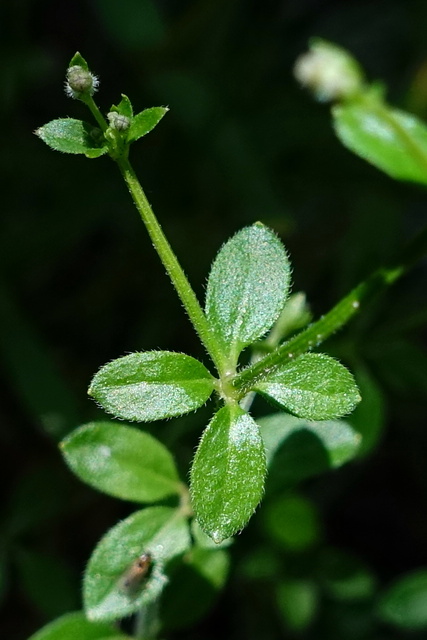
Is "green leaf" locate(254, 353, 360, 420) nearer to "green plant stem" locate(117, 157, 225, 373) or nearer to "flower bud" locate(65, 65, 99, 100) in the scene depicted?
"green plant stem" locate(117, 157, 225, 373)

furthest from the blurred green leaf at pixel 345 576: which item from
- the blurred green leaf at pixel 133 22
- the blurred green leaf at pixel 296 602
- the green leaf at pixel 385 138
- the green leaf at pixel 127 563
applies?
the blurred green leaf at pixel 133 22

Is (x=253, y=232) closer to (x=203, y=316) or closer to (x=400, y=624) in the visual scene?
(x=203, y=316)

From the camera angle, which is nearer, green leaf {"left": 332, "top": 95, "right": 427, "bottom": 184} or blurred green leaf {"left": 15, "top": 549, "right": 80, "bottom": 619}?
green leaf {"left": 332, "top": 95, "right": 427, "bottom": 184}

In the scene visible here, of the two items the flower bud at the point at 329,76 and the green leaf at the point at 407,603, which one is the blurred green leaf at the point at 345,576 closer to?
the green leaf at the point at 407,603

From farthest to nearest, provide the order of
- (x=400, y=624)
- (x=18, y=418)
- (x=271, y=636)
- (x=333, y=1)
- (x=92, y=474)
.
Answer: (x=333, y=1) < (x=18, y=418) < (x=271, y=636) < (x=400, y=624) < (x=92, y=474)

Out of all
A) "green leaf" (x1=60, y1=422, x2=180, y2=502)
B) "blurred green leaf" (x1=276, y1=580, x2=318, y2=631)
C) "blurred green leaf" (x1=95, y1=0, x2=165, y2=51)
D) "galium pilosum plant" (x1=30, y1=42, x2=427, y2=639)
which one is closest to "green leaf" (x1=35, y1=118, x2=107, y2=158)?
"galium pilosum plant" (x1=30, y1=42, x2=427, y2=639)

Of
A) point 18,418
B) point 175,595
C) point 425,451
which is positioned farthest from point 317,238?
point 175,595

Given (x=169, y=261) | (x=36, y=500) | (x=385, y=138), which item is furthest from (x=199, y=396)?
(x=36, y=500)
